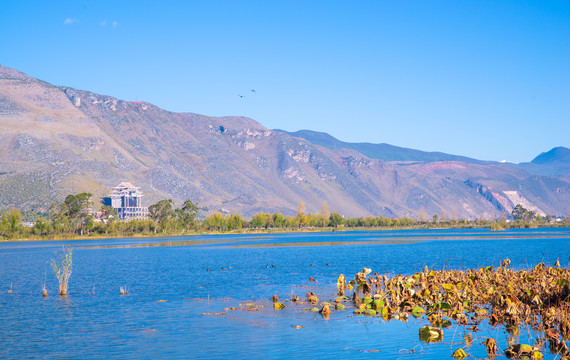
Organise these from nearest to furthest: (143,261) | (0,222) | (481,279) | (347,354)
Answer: (347,354) < (481,279) < (143,261) < (0,222)

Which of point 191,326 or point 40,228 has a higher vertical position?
point 40,228

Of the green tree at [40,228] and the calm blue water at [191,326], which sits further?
the green tree at [40,228]

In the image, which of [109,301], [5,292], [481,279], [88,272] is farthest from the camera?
[88,272]

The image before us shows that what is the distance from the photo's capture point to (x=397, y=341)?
2928 cm

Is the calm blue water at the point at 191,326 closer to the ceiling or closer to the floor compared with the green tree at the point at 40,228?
closer to the floor

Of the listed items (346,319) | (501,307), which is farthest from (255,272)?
(501,307)

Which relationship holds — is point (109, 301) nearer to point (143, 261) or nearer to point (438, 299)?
point (438, 299)

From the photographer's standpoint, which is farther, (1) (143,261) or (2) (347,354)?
(1) (143,261)

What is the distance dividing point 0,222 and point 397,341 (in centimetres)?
17645

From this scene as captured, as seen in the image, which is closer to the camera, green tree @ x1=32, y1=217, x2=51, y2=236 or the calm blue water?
the calm blue water

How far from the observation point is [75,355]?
27.3m

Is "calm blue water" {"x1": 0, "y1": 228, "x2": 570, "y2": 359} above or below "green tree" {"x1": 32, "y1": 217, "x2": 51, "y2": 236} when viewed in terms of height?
below

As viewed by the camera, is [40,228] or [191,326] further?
[40,228]

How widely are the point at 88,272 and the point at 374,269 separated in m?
33.1
